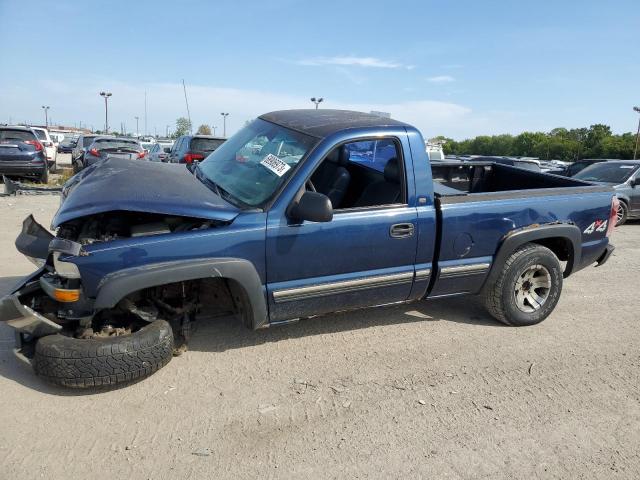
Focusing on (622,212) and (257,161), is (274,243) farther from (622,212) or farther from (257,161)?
(622,212)

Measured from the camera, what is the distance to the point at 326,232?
11.0ft

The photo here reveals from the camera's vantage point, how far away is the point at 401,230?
3.61 meters

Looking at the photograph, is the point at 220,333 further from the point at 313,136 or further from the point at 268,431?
the point at 313,136

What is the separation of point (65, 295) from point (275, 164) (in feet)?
5.36

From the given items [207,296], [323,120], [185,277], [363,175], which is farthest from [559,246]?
[185,277]

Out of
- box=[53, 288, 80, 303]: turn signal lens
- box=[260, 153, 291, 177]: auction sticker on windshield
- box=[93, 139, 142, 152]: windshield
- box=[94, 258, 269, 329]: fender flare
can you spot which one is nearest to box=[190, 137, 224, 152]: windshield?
box=[93, 139, 142, 152]: windshield

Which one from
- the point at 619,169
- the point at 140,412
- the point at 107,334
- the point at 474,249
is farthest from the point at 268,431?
the point at 619,169

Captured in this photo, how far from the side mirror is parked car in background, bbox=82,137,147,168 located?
10572mm

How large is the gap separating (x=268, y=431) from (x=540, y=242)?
3.07m

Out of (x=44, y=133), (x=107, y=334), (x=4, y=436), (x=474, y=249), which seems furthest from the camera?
(x=44, y=133)

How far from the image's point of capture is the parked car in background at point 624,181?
33.2 ft

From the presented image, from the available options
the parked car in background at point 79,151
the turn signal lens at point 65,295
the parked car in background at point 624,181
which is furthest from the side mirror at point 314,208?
the parked car in background at point 79,151

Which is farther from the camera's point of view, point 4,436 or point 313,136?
point 313,136

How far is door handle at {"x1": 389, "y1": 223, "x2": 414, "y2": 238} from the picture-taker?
3.58 metres
